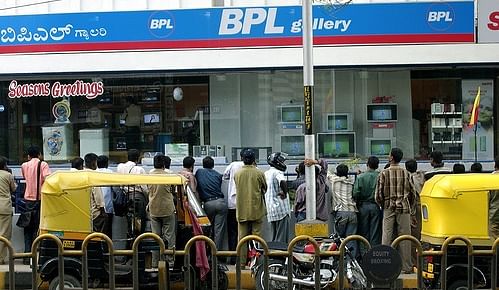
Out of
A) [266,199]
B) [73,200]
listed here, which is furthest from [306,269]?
[73,200]

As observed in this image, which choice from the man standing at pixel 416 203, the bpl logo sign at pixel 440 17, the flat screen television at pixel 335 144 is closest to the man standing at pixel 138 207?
the man standing at pixel 416 203

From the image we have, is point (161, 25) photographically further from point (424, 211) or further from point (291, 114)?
point (424, 211)

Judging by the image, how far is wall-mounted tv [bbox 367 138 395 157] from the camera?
13094 mm

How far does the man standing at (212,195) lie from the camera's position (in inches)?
441

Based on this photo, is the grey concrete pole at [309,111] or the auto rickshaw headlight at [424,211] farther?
the grey concrete pole at [309,111]

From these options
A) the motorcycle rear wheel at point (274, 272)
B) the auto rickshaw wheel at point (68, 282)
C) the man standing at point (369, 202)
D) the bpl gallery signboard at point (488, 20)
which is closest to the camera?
the auto rickshaw wheel at point (68, 282)

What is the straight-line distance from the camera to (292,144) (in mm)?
13242

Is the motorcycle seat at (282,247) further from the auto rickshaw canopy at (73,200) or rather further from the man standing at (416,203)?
the man standing at (416,203)

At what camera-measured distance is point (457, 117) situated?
1302 cm

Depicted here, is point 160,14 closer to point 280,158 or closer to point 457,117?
point 280,158

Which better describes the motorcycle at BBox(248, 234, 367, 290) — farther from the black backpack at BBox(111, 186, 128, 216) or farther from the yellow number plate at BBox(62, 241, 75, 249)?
the yellow number plate at BBox(62, 241, 75, 249)

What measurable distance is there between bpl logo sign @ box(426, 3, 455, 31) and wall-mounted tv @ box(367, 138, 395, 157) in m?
2.15

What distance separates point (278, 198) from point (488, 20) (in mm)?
4907

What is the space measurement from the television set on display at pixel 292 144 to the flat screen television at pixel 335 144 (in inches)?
13.8
